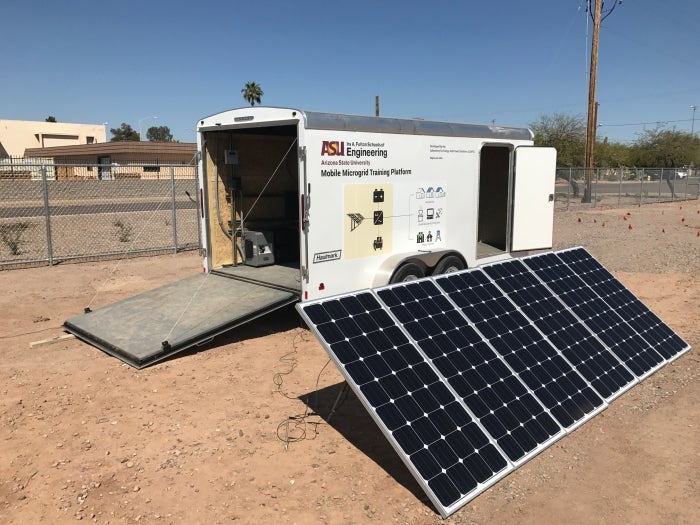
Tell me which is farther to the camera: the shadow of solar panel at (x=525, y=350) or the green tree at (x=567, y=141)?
the green tree at (x=567, y=141)

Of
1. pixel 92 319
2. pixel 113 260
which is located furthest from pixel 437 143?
pixel 113 260

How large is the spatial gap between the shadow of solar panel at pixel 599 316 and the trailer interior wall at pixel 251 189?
4.15 metres

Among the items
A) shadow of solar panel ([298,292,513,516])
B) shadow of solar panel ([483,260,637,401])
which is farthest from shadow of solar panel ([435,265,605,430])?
shadow of solar panel ([298,292,513,516])

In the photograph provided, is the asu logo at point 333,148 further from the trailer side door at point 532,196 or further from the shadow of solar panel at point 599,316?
the trailer side door at point 532,196

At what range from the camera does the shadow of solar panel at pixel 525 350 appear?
15.9ft

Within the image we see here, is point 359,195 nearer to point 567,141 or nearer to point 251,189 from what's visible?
point 251,189

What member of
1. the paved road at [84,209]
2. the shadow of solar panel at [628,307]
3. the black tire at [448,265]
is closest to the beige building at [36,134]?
the paved road at [84,209]

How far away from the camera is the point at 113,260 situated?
504 inches

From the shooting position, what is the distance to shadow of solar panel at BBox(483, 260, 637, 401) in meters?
5.38

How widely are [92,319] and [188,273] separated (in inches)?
162

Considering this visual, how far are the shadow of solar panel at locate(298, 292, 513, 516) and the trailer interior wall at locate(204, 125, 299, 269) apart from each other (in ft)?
15.2

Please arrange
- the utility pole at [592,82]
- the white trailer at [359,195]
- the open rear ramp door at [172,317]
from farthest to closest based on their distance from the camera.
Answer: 1. the utility pole at [592,82]
2. the white trailer at [359,195]
3. the open rear ramp door at [172,317]

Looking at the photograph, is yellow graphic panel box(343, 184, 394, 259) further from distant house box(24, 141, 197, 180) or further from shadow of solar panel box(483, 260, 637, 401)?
distant house box(24, 141, 197, 180)

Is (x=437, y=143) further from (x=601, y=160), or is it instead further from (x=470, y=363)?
(x=601, y=160)
